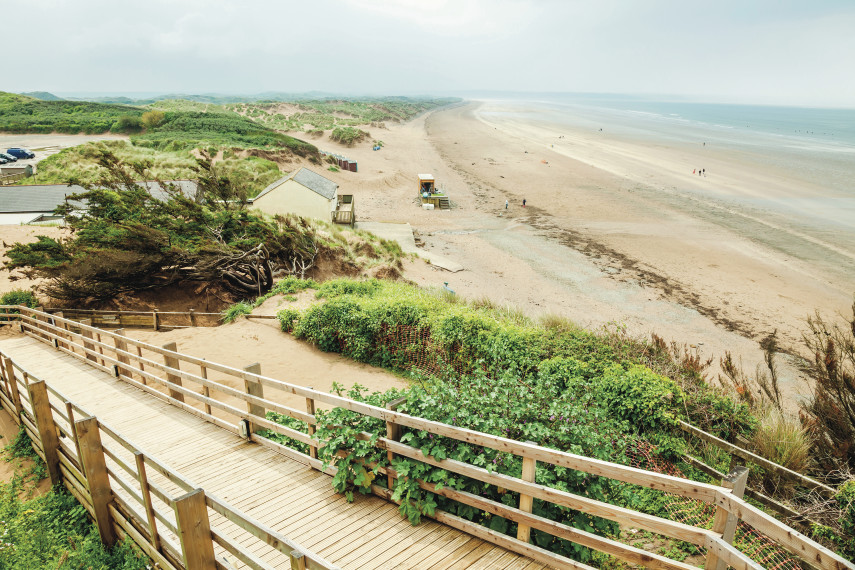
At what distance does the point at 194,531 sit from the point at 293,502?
4.38 ft

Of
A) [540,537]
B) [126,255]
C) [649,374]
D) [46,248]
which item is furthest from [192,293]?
[540,537]

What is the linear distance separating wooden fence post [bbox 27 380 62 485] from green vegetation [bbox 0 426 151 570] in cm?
30

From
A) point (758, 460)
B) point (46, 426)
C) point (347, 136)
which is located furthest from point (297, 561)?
point (347, 136)

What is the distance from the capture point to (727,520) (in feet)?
11.5

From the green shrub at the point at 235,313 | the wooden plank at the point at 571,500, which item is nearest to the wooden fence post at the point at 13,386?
the wooden plank at the point at 571,500

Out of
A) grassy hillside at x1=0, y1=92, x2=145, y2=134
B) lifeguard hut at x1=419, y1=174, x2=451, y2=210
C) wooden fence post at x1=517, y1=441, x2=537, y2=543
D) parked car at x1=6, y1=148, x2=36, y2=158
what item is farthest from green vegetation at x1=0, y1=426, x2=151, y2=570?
grassy hillside at x1=0, y1=92, x2=145, y2=134

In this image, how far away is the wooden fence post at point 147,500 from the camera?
4.57 meters

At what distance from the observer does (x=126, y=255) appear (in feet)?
56.4

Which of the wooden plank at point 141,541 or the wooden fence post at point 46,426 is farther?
the wooden fence post at point 46,426

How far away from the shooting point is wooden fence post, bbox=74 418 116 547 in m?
5.06

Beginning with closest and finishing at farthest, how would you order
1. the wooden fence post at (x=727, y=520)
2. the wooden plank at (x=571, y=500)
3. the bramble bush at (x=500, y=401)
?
the wooden fence post at (x=727, y=520) → the wooden plank at (x=571, y=500) → the bramble bush at (x=500, y=401)

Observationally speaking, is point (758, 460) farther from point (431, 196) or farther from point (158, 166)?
point (158, 166)

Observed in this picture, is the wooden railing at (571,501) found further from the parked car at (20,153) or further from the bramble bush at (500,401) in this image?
the parked car at (20,153)

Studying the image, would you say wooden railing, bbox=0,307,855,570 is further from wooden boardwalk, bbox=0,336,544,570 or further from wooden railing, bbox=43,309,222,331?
wooden railing, bbox=43,309,222,331
